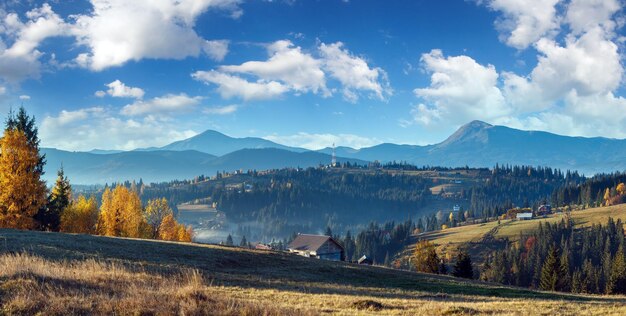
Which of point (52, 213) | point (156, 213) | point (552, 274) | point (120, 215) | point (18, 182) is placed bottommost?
point (552, 274)

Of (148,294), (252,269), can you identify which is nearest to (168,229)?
(252,269)

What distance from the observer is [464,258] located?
87750 mm

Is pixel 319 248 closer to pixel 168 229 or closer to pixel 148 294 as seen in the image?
pixel 168 229

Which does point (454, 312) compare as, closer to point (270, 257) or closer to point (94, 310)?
point (94, 310)

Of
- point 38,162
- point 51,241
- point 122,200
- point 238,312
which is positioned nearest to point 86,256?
point 51,241

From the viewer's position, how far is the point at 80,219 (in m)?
77.9

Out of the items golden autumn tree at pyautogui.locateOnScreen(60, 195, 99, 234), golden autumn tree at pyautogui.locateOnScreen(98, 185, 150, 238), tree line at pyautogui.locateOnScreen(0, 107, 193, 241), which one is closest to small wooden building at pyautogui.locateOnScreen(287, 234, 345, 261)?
tree line at pyautogui.locateOnScreen(0, 107, 193, 241)

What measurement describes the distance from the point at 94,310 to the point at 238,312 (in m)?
3.88

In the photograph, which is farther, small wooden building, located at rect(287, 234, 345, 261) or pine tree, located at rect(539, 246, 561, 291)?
small wooden building, located at rect(287, 234, 345, 261)

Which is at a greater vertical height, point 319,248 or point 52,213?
point 52,213

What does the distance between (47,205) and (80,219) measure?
14395mm

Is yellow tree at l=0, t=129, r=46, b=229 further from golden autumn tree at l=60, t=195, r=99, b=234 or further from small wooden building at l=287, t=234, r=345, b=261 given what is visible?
small wooden building at l=287, t=234, r=345, b=261

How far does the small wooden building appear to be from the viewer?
346ft

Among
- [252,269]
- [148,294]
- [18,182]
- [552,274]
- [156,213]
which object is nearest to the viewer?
[148,294]
